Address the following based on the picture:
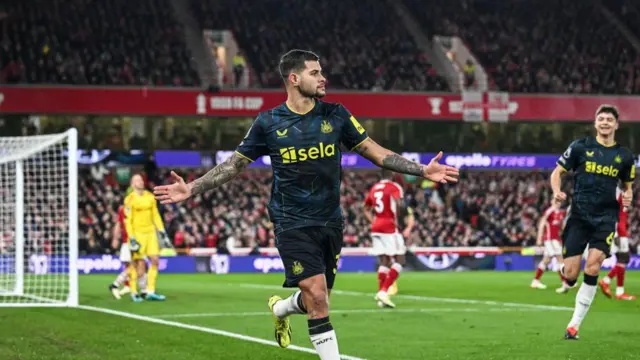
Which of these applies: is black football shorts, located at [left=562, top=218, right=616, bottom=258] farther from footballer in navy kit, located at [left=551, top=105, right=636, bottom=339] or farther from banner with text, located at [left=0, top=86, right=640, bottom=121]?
banner with text, located at [left=0, top=86, right=640, bottom=121]

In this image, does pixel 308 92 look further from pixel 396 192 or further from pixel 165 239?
pixel 165 239

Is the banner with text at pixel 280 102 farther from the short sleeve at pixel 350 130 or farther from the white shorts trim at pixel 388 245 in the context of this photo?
the short sleeve at pixel 350 130

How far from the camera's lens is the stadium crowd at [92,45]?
41.5 meters

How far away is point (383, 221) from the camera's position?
63.7 ft

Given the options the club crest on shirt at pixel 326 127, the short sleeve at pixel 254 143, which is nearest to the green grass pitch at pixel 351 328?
the short sleeve at pixel 254 143

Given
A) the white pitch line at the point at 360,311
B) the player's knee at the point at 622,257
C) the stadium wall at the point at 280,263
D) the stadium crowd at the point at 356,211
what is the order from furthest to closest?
the stadium crowd at the point at 356,211, the stadium wall at the point at 280,263, the player's knee at the point at 622,257, the white pitch line at the point at 360,311

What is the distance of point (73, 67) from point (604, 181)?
105 ft

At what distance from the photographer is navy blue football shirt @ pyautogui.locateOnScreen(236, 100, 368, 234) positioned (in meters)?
8.25

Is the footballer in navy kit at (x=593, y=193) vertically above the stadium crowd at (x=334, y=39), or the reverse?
the stadium crowd at (x=334, y=39)

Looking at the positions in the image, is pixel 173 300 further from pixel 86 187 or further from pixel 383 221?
pixel 86 187

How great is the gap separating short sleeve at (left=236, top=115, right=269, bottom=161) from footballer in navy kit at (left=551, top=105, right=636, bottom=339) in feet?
15.4

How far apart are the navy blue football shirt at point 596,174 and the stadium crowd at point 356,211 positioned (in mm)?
25663

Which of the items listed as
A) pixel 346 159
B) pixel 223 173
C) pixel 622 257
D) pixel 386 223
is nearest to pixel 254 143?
pixel 223 173

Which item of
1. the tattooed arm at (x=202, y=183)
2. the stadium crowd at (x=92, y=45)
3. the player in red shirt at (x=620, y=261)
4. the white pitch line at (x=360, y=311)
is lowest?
the white pitch line at (x=360, y=311)
